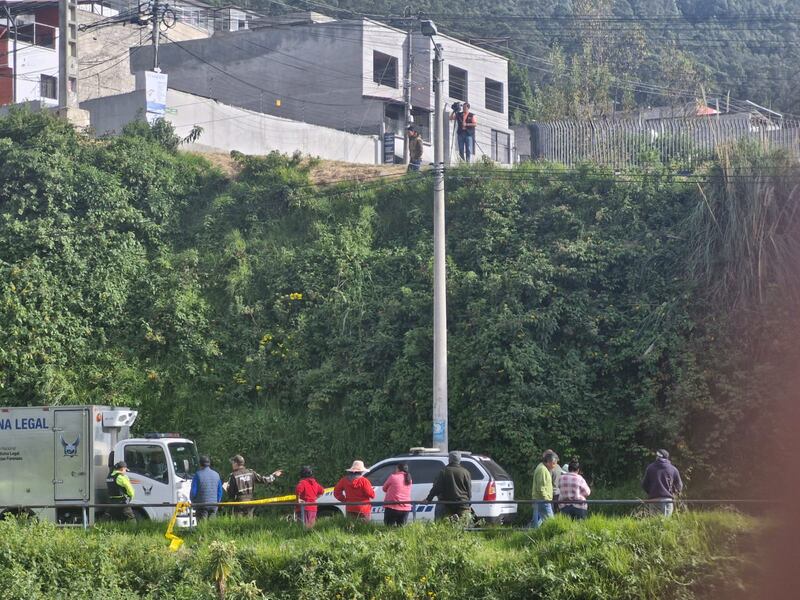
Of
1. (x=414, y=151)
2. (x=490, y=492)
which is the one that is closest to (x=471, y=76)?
(x=414, y=151)

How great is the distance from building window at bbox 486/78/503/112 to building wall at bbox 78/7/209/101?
1635cm

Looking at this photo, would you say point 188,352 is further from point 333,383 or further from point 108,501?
point 108,501

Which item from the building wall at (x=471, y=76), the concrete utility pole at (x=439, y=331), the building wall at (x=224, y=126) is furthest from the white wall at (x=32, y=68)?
the concrete utility pole at (x=439, y=331)

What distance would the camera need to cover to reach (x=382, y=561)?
13.9 m

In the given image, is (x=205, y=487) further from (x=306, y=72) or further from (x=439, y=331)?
(x=306, y=72)

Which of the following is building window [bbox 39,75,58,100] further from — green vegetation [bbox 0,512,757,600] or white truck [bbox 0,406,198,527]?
green vegetation [bbox 0,512,757,600]

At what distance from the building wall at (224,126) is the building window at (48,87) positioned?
1351 cm

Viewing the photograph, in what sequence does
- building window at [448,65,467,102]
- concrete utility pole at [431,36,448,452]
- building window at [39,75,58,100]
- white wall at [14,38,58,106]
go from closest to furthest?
concrete utility pole at [431,36,448,452], building window at [448,65,467,102], white wall at [14,38,58,106], building window at [39,75,58,100]

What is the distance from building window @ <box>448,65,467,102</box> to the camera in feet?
155

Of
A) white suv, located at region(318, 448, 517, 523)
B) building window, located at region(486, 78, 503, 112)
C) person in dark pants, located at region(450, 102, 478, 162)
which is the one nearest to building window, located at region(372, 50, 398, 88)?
building window, located at region(486, 78, 503, 112)

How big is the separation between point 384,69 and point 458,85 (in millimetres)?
4462

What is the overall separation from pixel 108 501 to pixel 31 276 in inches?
347

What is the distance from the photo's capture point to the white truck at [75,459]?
2027cm

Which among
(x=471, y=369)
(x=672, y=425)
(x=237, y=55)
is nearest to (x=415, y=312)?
(x=471, y=369)
